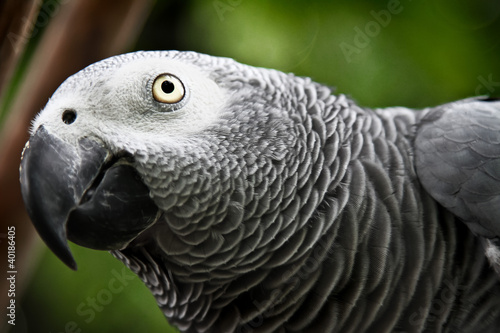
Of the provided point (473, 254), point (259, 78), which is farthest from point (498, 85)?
point (259, 78)

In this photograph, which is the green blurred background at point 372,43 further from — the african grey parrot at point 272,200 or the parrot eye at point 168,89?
the parrot eye at point 168,89

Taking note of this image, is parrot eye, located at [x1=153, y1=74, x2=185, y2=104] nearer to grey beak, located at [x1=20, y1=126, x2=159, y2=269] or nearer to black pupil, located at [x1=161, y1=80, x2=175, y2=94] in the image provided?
black pupil, located at [x1=161, y1=80, x2=175, y2=94]

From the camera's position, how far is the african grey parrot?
1050 millimetres

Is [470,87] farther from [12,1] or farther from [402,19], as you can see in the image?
[12,1]

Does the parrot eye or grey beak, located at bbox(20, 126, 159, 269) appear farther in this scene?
the parrot eye

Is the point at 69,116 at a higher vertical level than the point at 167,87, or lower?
lower

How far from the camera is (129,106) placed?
1065mm

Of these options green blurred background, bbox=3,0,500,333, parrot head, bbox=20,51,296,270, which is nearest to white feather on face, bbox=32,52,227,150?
A: parrot head, bbox=20,51,296,270

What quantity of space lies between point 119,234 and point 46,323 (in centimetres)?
207

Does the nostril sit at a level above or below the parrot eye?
below

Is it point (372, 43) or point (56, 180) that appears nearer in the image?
point (56, 180)

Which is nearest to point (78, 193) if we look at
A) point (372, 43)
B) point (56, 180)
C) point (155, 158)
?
point (56, 180)

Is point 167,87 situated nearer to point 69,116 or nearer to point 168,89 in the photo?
point 168,89

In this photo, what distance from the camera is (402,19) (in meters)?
2.46
